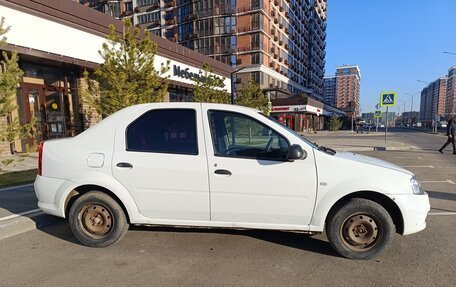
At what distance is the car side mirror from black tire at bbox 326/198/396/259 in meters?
0.80

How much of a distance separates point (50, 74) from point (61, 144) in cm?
1118

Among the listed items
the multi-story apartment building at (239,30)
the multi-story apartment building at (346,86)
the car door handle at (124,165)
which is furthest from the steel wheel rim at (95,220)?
the multi-story apartment building at (346,86)

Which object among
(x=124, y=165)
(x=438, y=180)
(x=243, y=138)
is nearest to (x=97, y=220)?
(x=124, y=165)

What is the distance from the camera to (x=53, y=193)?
3.76m

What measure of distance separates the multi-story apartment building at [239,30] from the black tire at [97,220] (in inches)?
1857

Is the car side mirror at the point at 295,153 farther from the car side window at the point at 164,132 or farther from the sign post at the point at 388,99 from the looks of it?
the sign post at the point at 388,99

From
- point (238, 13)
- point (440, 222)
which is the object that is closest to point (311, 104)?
point (238, 13)

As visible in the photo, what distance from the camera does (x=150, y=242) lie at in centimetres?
386

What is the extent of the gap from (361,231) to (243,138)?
178 cm

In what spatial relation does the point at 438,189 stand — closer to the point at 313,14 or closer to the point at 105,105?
the point at 105,105

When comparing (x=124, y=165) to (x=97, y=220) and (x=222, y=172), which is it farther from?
(x=222, y=172)

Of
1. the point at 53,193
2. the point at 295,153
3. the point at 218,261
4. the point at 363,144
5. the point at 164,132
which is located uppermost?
the point at 164,132

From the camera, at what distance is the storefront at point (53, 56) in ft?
35.4

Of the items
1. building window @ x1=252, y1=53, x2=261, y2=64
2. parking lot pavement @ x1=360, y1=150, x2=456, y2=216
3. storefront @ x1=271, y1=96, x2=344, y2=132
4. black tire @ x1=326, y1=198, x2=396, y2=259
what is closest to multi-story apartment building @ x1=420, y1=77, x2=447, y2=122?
storefront @ x1=271, y1=96, x2=344, y2=132
